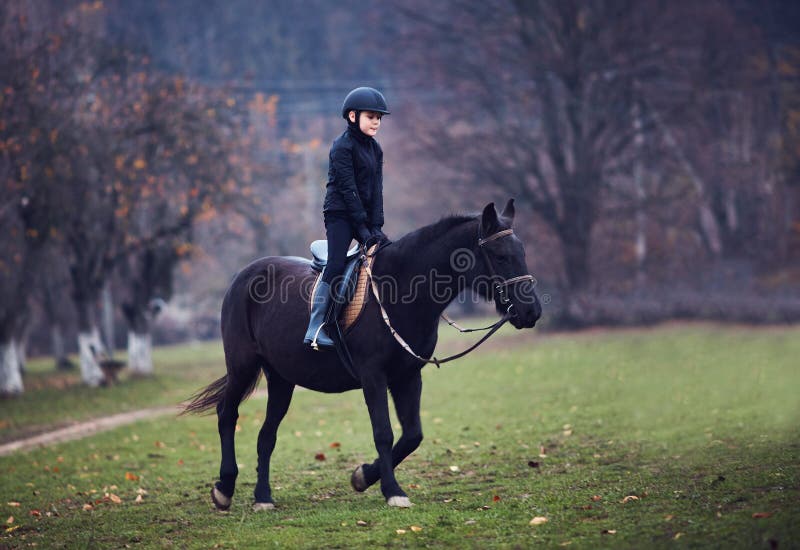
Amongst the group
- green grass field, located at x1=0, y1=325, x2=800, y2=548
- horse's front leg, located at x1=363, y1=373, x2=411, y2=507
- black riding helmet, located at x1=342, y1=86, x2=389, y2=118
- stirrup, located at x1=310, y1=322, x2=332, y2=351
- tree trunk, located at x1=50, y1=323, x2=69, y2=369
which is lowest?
tree trunk, located at x1=50, y1=323, x2=69, y2=369

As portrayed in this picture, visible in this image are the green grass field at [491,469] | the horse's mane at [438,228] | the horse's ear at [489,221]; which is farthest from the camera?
the horse's mane at [438,228]

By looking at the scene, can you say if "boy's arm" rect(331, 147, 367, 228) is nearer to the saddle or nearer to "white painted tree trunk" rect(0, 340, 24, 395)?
the saddle

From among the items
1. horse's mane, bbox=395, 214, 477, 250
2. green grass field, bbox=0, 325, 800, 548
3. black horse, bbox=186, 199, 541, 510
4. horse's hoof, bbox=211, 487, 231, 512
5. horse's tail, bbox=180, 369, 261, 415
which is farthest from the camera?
horse's tail, bbox=180, 369, 261, 415

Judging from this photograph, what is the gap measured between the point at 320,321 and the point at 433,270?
115cm

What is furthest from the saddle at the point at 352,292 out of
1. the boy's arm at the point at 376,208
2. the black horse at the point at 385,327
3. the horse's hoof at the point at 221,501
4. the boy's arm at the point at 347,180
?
the horse's hoof at the point at 221,501

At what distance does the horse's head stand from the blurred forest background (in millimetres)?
17655

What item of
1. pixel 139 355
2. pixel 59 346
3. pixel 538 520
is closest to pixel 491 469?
pixel 538 520

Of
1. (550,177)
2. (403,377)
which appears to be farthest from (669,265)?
(403,377)

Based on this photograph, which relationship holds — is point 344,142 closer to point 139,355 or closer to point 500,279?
point 500,279

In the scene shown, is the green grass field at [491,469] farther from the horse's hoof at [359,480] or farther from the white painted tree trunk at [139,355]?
the white painted tree trunk at [139,355]

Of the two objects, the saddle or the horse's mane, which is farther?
the saddle

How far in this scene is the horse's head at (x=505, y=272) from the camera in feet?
25.7

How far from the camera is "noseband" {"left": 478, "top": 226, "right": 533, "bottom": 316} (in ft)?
26.0

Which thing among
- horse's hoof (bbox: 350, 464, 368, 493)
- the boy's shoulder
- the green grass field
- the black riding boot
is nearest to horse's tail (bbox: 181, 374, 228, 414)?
the green grass field
